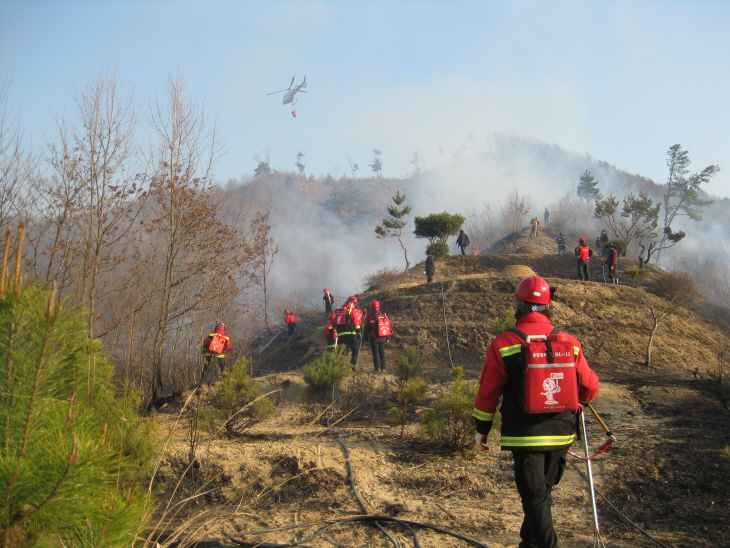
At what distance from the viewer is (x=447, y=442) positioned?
5738 mm

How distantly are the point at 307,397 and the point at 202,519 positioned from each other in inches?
236

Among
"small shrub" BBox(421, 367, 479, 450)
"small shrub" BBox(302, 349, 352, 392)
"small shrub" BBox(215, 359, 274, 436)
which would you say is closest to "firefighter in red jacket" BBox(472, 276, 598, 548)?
"small shrub" BBox(421, 367, 479, 450)

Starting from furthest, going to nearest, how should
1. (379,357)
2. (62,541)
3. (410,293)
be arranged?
(410,293), (379,357), (62,541)

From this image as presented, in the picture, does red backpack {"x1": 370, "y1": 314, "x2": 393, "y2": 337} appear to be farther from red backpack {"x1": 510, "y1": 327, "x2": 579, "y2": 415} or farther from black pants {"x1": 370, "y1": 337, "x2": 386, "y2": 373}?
red backpack {"x1": 510, "y1": 327, "x2": 579, "y2": 415}

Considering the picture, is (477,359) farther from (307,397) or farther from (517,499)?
(517,499)

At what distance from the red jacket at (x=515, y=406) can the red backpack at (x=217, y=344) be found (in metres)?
9.06

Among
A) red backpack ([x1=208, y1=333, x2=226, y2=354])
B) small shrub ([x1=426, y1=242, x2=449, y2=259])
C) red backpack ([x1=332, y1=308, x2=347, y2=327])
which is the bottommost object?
red backpack ([x1=208, y1=333, x2=226, y2=354])

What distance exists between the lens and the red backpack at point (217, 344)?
36.0 ft

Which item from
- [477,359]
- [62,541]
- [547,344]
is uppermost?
[547,344]

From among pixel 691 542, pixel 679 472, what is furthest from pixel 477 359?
pixel 691 542

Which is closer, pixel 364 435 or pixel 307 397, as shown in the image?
pixel 364 435

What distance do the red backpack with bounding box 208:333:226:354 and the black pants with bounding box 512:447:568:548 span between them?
9.24 meters

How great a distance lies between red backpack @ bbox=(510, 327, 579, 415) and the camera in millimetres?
2836

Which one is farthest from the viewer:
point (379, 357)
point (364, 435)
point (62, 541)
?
point (379, 357)
